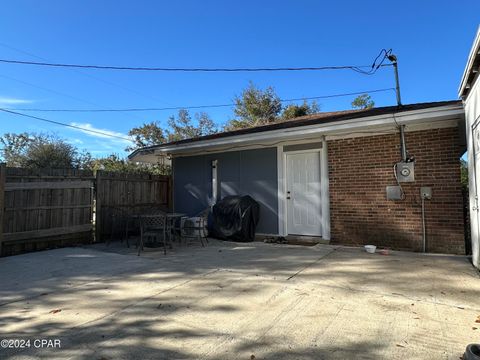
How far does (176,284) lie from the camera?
3.97m

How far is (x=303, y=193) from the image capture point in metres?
7.36

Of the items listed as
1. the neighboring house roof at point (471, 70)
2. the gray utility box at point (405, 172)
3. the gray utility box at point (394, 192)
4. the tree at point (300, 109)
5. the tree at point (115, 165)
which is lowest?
the gray utility box at point (394, 192)

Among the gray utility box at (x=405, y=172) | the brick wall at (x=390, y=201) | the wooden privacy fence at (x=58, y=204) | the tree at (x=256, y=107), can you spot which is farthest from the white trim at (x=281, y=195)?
the tree at (x=256, y=107)

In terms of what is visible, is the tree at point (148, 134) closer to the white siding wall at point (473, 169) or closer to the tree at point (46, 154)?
the tree at point (46, 154)

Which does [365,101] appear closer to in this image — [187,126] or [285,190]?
[187,126]

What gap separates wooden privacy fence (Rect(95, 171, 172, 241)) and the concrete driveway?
Result: 2418mm

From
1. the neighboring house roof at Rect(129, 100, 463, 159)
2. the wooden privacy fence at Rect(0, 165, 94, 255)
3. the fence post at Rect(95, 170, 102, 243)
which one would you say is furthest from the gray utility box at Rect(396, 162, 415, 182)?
the wooden privacy fence at Rect(0, 165, 94, 255)

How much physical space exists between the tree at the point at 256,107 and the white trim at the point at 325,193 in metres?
17.2

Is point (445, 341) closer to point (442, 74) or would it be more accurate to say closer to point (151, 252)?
point (151, 252)

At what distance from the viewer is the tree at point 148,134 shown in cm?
3152

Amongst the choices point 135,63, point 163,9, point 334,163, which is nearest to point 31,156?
point 135,63

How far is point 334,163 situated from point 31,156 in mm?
19783

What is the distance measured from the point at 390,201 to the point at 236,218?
3.36m

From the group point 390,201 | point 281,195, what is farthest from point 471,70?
point 281,195
